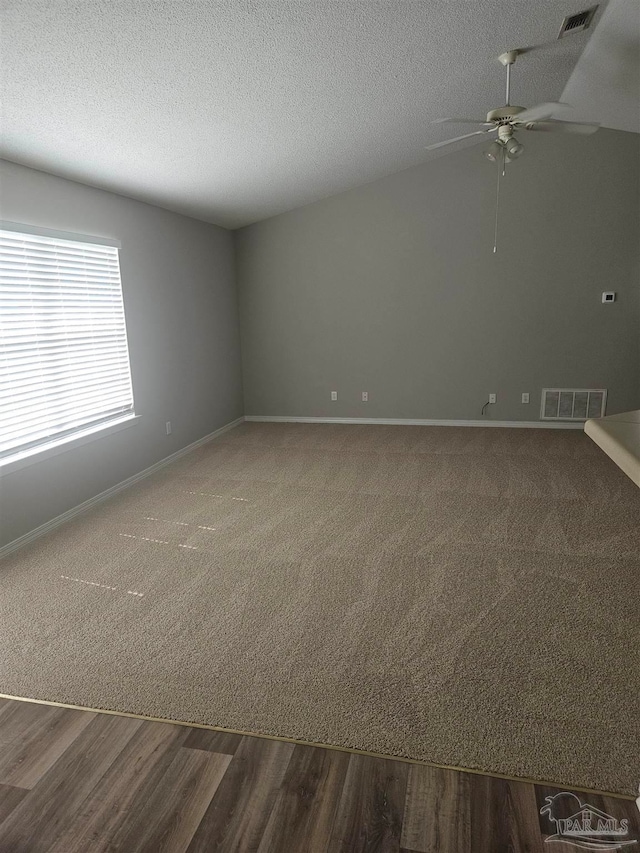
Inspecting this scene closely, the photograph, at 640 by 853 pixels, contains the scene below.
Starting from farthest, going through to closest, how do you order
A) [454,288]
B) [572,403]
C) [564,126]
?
[454,288] < [572,403] < [564,126]

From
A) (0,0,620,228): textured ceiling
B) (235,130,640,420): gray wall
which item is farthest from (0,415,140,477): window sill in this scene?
(235,130,640,420): gray wall

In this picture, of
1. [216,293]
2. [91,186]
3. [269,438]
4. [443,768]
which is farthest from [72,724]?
[216,293]

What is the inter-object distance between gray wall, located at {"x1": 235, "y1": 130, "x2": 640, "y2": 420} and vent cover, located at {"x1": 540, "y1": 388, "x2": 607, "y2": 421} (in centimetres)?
9

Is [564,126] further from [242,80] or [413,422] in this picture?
[413,422]

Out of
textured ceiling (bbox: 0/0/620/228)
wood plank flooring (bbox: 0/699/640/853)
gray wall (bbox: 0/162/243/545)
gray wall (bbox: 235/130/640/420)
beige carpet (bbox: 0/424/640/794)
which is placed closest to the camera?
wood plank flooring (bbox: 0/699/640/853)

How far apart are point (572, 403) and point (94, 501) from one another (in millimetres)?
4988

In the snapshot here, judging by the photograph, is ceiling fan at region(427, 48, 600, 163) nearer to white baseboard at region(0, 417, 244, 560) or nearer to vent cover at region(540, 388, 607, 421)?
vent cover at region(540, 388, 607, 421)

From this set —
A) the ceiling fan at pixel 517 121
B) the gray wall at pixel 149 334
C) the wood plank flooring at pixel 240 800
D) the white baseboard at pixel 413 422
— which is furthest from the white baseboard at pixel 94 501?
the ceiling fan at pixel 517 121

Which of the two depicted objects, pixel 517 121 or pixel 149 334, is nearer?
pixel 517 121

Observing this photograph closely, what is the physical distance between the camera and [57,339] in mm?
3879

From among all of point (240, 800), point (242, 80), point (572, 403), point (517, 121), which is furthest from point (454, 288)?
point (240, 800)

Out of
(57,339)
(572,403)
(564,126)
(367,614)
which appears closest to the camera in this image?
(367,614)

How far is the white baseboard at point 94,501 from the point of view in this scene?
3.56m

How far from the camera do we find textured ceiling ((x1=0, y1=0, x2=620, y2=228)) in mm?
2367
